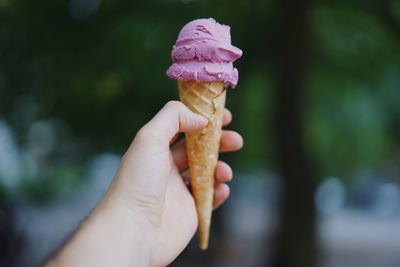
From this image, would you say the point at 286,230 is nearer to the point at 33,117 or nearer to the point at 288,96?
the point at 288,96

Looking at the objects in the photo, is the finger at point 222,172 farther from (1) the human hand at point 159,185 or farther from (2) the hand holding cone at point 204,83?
(1) the human hand at point 159,185

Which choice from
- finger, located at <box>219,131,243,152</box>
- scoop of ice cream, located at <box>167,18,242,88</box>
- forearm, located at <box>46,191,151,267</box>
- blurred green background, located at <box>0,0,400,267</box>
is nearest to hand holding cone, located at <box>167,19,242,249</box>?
scoop of ice cream, located at <box>167,18,242,88</box>

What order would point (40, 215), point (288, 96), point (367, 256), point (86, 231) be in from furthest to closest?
1. point (40, 215)
2. point (367, 256)
3. point (288, 96)
4. point (86, 231)

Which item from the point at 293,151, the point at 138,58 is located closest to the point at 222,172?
the point at 138,58

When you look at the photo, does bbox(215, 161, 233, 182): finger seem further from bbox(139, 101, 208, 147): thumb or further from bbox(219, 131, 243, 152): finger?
bbox(139, 101, 208, 147): thumb

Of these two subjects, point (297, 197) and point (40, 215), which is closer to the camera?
point (297, 197)

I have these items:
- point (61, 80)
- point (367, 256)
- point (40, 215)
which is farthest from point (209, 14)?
point (40, 215)
